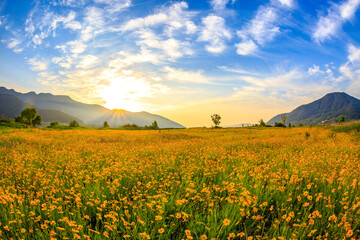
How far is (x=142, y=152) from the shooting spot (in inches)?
370

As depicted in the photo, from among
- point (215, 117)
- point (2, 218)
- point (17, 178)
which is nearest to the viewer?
point (2, 218)

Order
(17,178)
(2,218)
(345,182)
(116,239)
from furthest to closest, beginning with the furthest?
(17,178) → (345,182) → (2,218) → (116,239)

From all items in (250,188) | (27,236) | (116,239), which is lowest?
(27,236)

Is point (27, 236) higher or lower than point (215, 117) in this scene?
lower

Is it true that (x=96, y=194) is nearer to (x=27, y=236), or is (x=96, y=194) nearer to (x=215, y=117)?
(x=27, y=236)

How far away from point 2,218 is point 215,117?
113382mm

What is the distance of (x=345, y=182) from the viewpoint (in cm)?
421

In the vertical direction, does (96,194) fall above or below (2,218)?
above

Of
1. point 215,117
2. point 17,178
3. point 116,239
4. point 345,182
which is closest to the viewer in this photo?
point 116,239

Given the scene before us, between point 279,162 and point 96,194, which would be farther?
point 279,162

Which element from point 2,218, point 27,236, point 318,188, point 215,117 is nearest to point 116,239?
point 27,236

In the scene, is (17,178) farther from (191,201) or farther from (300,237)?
(300,237)

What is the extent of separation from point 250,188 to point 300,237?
1410 millimetres

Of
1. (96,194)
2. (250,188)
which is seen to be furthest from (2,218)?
(250,188)
